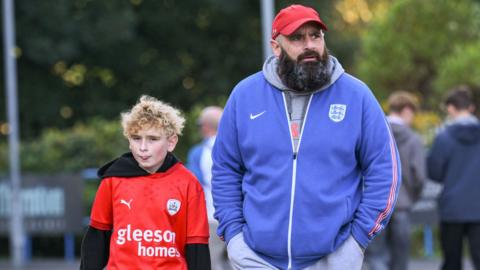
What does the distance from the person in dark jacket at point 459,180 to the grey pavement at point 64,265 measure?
4608mm

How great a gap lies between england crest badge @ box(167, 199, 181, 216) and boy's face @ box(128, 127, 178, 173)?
20 cm

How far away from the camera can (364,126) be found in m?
4.76

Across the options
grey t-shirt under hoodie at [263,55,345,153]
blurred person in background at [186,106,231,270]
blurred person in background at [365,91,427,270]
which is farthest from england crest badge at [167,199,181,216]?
blurred person in background at [365,91,427,270]

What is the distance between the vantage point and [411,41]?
21188mm

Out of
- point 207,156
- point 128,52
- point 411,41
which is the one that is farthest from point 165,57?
point 207,156

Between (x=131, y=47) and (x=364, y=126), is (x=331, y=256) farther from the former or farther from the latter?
(x=131, y=47)

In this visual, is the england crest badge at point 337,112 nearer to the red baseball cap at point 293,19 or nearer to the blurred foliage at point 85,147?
the red baseball cap at point 293,19

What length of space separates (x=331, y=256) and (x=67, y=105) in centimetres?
2329

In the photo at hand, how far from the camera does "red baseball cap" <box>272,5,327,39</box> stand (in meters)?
4.77

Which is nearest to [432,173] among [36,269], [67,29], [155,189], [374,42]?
[155,189]

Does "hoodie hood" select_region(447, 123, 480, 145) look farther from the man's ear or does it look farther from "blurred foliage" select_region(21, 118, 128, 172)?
"blurred foliage" select_region(21, 118, 128, 172)

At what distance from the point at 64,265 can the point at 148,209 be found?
35.2 ft

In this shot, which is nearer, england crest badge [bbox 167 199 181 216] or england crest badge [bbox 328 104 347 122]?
england crest badge [bbox 328 104 347 122]

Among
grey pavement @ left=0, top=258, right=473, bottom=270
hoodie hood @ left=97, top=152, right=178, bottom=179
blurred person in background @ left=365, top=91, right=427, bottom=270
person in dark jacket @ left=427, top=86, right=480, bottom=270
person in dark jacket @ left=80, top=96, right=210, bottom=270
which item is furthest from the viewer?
grey pavement @ left=0, top=258, right=473, bottom=270
